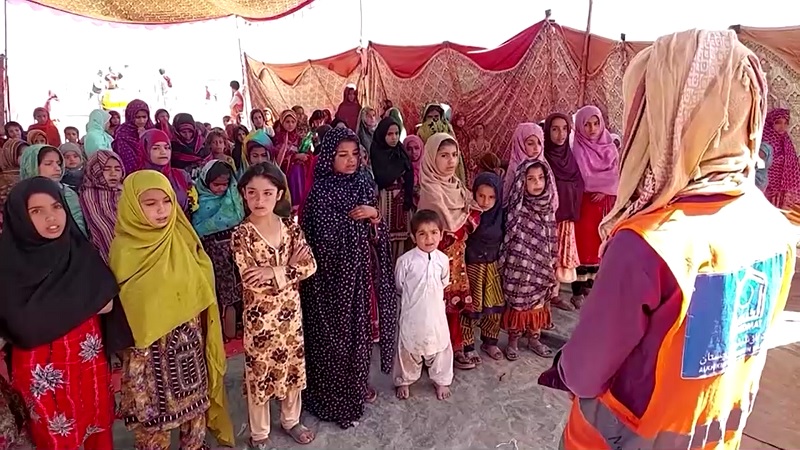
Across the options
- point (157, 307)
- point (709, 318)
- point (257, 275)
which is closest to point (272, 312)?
point (257, 275)

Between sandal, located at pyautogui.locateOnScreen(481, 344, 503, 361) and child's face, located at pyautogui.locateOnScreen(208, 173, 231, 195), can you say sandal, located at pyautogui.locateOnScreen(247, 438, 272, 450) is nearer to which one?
sandal, located at pyautogui.locateOnScreen(481, 344, 503, 361)

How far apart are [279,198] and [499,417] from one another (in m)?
1.72

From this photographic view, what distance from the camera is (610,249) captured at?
1.17 meters

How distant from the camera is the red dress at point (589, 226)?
169 inches

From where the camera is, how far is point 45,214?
6.88 feet

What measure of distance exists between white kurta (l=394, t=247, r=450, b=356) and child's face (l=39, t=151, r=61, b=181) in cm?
258

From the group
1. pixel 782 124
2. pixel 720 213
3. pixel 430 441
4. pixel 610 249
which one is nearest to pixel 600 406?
pixel 610 249

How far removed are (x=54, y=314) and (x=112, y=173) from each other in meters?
1.86

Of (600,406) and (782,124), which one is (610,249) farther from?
(782,124)

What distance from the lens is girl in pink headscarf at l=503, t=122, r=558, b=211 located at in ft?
12.1

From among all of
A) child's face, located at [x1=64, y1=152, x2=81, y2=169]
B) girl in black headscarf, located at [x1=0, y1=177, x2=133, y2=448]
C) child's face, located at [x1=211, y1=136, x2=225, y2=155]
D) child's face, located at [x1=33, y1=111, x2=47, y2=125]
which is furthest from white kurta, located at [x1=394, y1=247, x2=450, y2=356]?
child's face, located at [x1=33, y1=111, x2=47, y2=125]

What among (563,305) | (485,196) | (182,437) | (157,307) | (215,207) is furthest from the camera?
(563,305)

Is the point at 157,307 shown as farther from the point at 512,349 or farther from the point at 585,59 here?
the point at 585,59

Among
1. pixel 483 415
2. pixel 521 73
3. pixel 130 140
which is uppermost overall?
pixel 521 73
